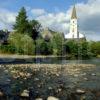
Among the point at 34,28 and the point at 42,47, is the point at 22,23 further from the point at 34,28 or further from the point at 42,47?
the point at 42,47

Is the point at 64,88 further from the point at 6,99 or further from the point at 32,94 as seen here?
the point at 6,99

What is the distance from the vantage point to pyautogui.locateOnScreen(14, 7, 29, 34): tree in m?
131

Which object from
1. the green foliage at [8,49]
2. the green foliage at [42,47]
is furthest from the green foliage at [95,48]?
the green foliage at [8,49]

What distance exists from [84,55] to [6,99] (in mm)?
109334

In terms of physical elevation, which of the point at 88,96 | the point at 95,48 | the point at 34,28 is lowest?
the point at 88,96

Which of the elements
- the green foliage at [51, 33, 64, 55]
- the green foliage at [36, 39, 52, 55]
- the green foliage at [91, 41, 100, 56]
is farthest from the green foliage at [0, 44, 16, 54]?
the green foliage at [91, 41, 100, 56]

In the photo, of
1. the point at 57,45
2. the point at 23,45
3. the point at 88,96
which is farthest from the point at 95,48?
the point at 88,96

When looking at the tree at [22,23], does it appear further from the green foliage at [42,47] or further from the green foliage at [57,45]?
the green foliage at [42,47]

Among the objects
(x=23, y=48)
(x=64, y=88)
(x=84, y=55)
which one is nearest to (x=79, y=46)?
(x=84, y=55)

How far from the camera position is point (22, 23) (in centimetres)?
13238

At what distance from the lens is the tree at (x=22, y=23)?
131 meters

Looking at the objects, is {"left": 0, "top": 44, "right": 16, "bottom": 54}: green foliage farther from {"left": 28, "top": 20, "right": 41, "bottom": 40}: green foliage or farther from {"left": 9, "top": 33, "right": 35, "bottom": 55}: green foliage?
{"left": 28, "top": 20, "right": 41, "bottom": 40}: green foliage

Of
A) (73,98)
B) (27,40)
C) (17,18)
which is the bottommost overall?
(73,98)

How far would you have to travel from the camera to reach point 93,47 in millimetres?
146375
